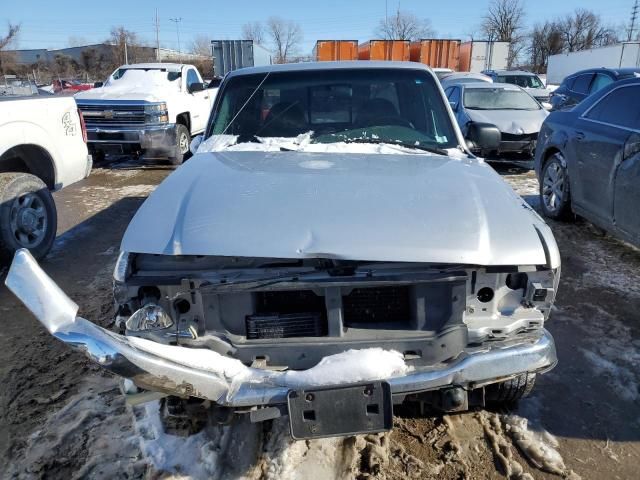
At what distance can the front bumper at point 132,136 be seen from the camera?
30.6 feet

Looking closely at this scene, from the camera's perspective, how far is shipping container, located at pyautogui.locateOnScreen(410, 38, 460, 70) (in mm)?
28391

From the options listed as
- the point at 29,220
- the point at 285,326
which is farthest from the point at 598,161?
the point at 29,220

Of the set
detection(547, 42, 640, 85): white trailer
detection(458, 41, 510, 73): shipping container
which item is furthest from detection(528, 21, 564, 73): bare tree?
detection(458, 41, 510, 73): shipping container

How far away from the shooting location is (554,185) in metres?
6.17

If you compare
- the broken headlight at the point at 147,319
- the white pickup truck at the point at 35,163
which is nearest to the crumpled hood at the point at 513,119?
the white pickup truck at the point at 35,163

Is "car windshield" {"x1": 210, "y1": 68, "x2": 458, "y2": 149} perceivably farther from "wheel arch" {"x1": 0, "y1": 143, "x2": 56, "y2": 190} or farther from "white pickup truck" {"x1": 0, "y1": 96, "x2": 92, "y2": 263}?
"wheel arch" {"x1": 0, "y1": 143, "x2": 56, "y2": 190}

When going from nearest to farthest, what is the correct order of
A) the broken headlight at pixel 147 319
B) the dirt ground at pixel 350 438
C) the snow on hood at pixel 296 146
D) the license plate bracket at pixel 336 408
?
the license plate bracket at pixel 336 408
the broken headlight at pixel 147 319
the dirt ground at pixel 350 438
the snow on hood at pixel 296 146

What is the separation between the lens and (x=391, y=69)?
12.8ft

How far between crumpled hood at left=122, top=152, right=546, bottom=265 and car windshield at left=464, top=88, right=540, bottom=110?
809 cm

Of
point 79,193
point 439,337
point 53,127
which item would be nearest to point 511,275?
point 439,337

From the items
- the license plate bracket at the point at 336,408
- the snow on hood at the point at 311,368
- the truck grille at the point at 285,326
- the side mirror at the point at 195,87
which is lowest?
the license plate bracket at the point at 336,408

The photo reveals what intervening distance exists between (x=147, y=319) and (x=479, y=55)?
3168cm

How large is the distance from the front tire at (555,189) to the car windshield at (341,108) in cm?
278

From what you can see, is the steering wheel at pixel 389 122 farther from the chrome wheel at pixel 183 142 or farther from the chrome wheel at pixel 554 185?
the chrome wheel at pixel 183 142
